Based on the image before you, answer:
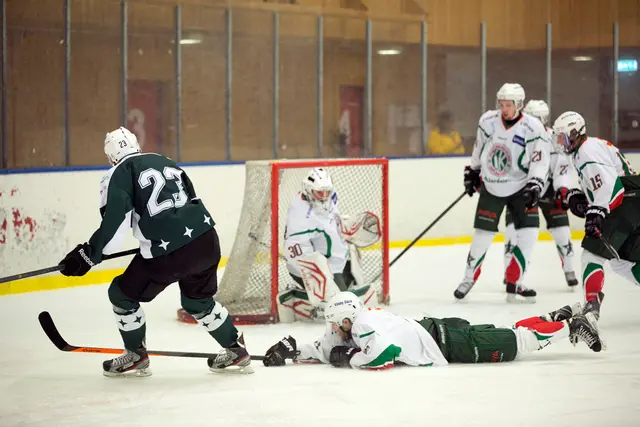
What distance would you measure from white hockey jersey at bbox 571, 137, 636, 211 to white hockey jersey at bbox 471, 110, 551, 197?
3.54ft

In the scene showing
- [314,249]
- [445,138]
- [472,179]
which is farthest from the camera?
[445,138]

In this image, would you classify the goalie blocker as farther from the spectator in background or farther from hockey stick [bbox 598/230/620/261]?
the spectator in background

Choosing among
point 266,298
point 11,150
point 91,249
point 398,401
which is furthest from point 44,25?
point 398,401

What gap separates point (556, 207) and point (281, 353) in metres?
3.21

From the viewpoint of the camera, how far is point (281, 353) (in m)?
5.12

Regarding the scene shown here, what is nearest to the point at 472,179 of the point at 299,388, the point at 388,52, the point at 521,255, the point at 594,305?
the point at 521,255

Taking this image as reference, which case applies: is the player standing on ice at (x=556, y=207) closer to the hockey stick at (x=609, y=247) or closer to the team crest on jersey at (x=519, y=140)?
the team crest on jersey at (x=519, y=140)

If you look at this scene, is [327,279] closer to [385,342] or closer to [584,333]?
[385,342]

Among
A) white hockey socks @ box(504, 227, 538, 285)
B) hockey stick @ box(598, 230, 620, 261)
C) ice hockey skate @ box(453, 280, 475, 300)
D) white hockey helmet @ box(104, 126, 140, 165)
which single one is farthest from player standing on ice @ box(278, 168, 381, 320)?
white hockey helmet @ box(104, 126, 140, 165)

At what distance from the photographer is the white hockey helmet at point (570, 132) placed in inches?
232

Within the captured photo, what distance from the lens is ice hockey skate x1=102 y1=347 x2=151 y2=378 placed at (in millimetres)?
4988

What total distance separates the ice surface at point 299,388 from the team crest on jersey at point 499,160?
97 cm

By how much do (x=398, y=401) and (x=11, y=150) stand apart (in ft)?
14.7

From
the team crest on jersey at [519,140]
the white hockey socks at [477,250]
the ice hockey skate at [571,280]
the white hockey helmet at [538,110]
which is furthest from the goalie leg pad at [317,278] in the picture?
the white hockey helmet at [538,110]
